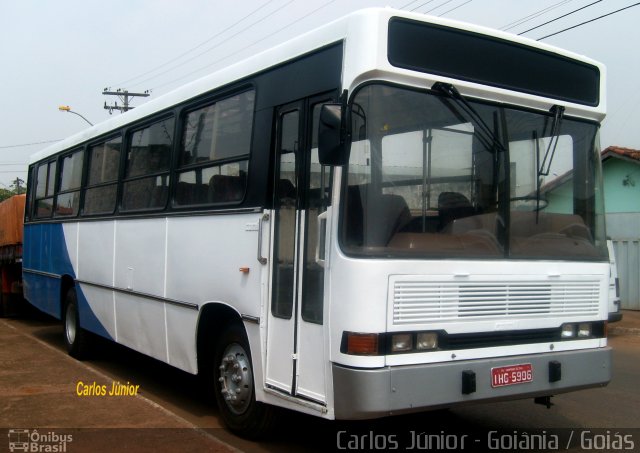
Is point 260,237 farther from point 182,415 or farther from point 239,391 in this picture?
point 182,415

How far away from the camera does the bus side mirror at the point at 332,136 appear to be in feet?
14.7

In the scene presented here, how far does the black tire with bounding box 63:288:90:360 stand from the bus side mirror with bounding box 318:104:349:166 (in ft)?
21.8

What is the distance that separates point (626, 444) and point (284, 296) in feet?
10.4

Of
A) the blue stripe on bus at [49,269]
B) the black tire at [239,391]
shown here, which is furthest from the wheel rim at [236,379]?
the blue stripe on bus at [49,269]

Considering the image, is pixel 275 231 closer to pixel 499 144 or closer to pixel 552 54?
pixel 499 144

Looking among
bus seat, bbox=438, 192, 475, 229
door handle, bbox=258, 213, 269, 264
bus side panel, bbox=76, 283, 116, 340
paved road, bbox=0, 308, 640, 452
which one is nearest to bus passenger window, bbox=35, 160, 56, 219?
bus side panel, bbox=76, 283, 116, 340

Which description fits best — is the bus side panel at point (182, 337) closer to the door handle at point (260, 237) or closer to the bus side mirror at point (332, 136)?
the door handle at point (260, 237)

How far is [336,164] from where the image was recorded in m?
4.52

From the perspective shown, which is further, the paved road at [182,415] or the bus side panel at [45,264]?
the bus side panel at [45,264]

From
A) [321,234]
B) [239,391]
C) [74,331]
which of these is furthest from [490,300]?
[74,331]

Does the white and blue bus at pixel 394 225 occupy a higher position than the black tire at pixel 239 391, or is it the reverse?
the white and blue bus at pixel 394 225

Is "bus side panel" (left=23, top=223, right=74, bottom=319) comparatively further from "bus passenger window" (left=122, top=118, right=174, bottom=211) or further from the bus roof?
the bus roof

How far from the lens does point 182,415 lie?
7.00 meters

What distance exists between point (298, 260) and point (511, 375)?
171 cm
